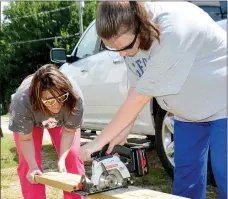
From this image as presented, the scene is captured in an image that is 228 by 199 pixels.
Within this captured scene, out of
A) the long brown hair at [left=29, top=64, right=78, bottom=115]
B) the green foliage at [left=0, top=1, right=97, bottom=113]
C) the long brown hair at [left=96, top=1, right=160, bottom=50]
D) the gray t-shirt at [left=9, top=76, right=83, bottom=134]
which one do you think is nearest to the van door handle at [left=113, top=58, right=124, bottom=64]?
the gray t-shirt at [left=9, top=76, right=83, bottom=134]

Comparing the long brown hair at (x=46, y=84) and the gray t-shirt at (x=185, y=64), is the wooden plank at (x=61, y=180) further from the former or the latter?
the gray t-shirt at (x=185, y=64)

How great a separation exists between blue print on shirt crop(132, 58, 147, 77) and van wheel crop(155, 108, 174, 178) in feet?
5.44

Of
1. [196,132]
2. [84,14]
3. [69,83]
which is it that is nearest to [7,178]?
[69,83]

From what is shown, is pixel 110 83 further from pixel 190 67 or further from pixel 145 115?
pixel 190 67

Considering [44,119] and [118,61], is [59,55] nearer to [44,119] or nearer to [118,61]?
[118,61]

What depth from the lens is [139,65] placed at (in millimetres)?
2455

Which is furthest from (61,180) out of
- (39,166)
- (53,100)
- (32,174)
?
(39,166)

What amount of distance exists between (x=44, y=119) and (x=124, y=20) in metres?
1.40

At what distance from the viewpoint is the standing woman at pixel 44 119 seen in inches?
115

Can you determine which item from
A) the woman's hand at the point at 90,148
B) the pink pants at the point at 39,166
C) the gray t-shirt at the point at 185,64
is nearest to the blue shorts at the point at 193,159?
the gray t-shirt at the point at 185,64

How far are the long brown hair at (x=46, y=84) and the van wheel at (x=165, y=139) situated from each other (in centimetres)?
131

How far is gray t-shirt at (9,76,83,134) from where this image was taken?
3.14 m

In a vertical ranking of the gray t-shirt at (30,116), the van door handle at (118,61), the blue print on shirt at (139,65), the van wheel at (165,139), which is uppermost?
the blue print on shirt at (139,65)

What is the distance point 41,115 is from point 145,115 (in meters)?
1.42
